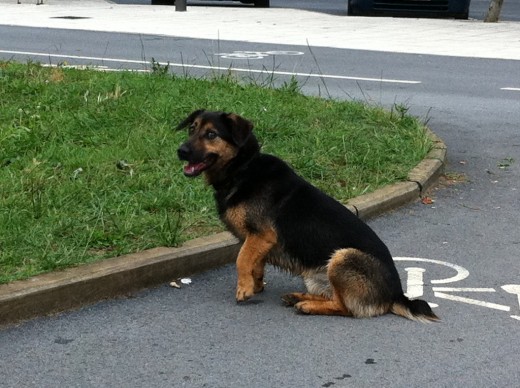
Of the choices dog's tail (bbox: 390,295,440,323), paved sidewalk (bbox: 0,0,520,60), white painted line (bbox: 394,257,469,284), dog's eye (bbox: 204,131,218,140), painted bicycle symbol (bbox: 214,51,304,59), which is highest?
dog's eye (bbox: 204,131,218,140)

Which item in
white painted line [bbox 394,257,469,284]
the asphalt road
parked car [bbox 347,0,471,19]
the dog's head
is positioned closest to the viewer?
the asphalt road

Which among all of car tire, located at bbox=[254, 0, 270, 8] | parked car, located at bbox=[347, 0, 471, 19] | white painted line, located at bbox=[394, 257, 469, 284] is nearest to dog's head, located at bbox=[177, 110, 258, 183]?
white painted line, located at bbox=[394, 257, 469, 284]

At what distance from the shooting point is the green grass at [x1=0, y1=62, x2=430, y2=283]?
674 cm

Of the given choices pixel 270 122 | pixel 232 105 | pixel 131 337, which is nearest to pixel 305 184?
pixel 131 337

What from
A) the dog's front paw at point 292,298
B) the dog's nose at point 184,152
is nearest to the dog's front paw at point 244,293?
the dog's front paw at point 292,298

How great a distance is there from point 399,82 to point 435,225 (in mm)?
6876

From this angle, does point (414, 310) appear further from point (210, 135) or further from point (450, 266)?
point (210, 135)

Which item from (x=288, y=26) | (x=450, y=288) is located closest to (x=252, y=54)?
(x=288, y=26)

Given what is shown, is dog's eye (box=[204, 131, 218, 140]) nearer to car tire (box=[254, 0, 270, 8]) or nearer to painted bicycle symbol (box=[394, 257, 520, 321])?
painted bicycle symbol (box=[394, 257, 520, 321])

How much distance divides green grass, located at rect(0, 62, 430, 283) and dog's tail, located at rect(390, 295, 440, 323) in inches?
60.7

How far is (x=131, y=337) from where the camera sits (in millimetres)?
5496

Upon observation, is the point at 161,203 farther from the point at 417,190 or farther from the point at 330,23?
the point at 330,23

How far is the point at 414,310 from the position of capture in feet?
18.7

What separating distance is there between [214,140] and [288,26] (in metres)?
16.9
